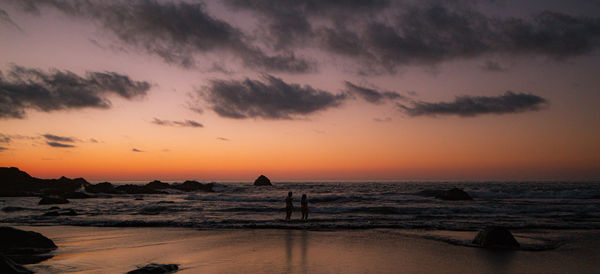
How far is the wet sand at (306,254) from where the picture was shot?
9469mm

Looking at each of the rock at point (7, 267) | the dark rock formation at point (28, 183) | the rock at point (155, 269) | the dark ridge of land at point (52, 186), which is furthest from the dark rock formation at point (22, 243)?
the dark rock formation at point (28, 183)

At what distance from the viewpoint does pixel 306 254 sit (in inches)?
448

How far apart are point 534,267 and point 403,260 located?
134 inches

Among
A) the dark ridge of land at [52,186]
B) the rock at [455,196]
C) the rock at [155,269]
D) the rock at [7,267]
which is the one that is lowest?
the rock at [455,196]

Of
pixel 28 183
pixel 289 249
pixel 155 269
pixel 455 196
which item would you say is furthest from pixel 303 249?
pixel 28 183

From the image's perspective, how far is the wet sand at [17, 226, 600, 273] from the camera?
9469mm

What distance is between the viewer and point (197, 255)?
36.9ft

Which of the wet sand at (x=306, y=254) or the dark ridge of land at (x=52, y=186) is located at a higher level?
the dark ridge of land at (x=52, y=186)

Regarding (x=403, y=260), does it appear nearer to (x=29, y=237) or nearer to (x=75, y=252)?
(x=75, y=252)

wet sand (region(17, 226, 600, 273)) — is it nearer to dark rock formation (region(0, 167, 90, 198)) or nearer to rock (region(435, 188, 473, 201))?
rock (region(435, 188, 473, 201))

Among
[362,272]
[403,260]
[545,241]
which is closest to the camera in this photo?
[362,272]

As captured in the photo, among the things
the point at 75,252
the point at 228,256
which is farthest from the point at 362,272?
the point at 75,252

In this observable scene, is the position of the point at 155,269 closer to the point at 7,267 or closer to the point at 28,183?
the point at 7,267

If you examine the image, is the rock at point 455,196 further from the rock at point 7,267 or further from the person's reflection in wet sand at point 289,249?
the rock at point 7,267
